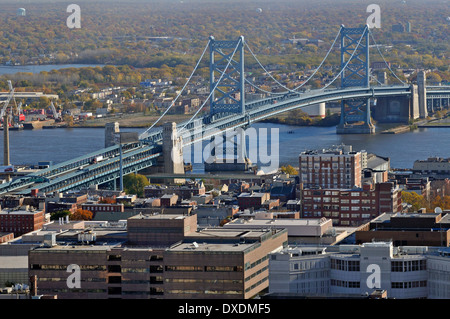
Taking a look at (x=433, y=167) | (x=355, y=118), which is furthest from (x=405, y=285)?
(x=355, y=118)

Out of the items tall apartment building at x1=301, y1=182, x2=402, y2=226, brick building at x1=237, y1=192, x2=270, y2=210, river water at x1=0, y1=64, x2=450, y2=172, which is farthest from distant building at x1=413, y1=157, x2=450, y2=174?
tall apartment building at x1=301, y1=182, x2=402, y2=226

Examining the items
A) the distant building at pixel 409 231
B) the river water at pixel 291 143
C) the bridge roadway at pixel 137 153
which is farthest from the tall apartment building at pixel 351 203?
the river water at pixel 291 143

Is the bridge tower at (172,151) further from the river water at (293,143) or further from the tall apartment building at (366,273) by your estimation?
the tall apartment building at (366,273)

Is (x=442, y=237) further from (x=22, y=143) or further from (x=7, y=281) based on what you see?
(x=22, y=143)

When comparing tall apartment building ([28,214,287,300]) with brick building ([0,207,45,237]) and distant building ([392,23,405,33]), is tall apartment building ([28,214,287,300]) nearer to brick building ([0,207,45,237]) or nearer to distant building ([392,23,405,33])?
brick building ([0,207,45,237])

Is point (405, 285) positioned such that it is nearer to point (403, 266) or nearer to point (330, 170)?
point (403, 266)

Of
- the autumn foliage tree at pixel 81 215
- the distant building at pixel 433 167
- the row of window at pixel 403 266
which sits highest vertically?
the distant building at pixel 433 167
